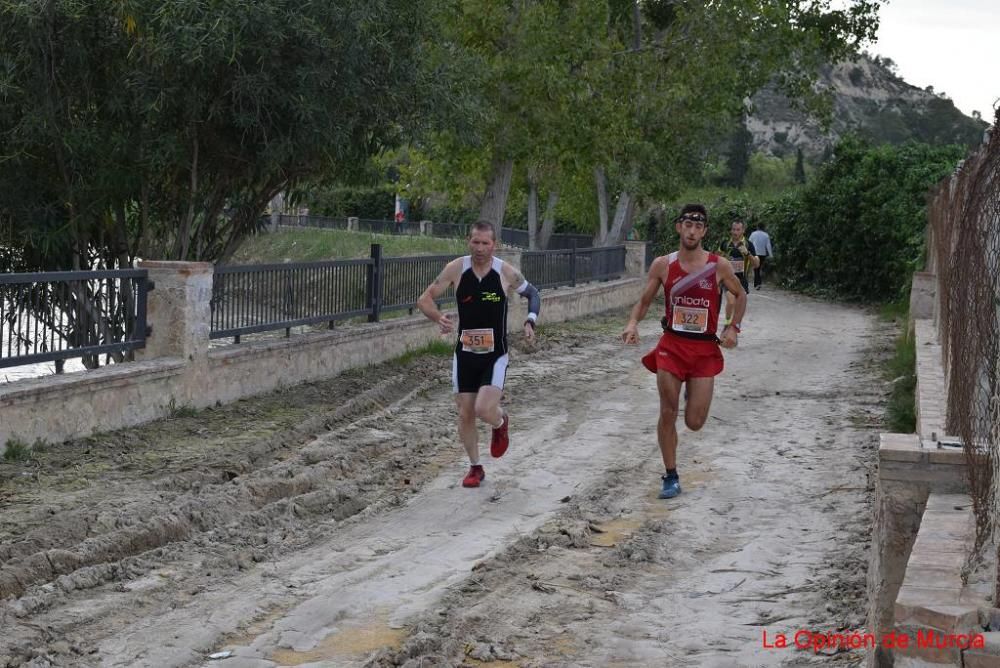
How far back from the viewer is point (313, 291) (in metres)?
15.1

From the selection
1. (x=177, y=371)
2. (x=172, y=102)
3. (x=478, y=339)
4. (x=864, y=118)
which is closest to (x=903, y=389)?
(x=478, y=339)

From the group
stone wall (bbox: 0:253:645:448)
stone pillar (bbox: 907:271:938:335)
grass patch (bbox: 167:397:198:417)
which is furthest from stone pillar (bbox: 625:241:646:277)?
grass patch (bbox: 167:397:198:417)

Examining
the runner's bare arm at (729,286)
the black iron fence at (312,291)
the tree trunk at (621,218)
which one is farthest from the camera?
the tree trunk at (621,218)

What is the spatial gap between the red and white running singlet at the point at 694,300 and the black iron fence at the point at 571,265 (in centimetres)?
1377

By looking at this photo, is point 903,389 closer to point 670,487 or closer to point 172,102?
point 670,487

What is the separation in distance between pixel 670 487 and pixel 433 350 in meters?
8.56

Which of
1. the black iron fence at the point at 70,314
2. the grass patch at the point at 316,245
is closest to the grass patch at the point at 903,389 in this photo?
the black iron fence at the point at 70,314

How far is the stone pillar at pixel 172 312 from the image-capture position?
12.2m

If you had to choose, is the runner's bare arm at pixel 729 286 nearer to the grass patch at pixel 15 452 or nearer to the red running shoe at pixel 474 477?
the red running shoe at pixel 474 477

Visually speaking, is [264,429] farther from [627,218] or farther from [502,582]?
[627,218]

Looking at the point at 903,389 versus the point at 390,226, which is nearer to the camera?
the point at 903,389

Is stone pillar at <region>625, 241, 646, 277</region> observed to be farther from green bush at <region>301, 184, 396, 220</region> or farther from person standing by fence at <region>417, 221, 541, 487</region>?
green bush at <region>301, 184, 396, 220</region>

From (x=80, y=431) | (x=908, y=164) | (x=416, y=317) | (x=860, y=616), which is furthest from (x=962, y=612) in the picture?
(x=908, y=164)

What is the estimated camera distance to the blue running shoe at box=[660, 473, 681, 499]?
30.6 ft
